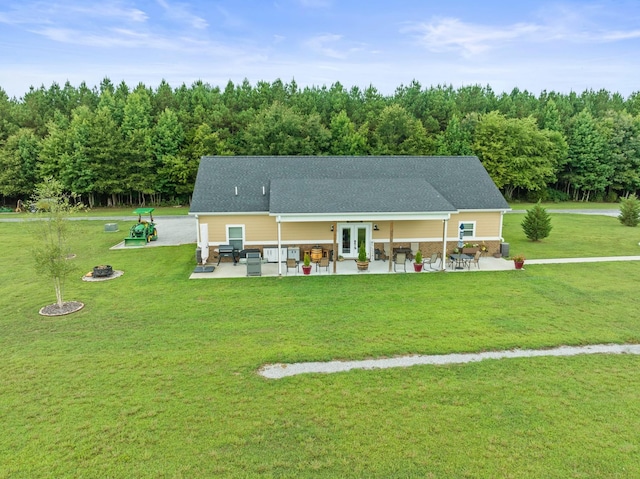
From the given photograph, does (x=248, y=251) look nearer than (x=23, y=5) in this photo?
Yes

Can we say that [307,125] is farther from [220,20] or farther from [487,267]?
[487,267]

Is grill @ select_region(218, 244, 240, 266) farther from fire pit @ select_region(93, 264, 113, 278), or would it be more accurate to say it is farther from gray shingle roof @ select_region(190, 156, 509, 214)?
fire pit @ select_region(93, 264, 113, 278)

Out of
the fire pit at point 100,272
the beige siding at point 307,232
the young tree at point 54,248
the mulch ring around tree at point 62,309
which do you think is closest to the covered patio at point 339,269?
the beige siding at point 307,232

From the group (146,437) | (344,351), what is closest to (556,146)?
(344,351)

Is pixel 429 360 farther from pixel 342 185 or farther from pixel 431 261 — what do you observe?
pixel 342 185

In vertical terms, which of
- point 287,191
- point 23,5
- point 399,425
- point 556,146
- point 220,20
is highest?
point 220,20
